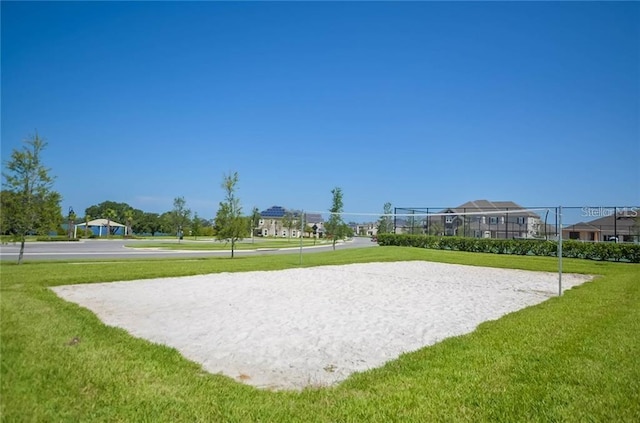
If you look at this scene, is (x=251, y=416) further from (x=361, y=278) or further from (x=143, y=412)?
(x=361, y=278)

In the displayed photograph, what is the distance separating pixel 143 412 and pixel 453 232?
32762 mm

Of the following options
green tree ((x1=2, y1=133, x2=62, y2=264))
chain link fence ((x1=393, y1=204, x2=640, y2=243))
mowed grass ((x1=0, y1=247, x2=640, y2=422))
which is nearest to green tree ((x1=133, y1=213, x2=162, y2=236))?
chain link fence ((x1=393, y1=204, x2=640, y2=243))

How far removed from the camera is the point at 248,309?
23.7 feet

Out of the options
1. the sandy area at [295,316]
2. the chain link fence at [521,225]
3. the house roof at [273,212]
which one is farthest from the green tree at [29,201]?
the house roof at [273,212]

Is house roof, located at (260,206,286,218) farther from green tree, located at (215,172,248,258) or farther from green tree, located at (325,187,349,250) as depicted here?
green tree, located at (215,172,248,258)

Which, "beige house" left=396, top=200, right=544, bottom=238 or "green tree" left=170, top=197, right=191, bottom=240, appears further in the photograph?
"green tree" left=170, top=197, right=191, bottom=240

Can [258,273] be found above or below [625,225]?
below

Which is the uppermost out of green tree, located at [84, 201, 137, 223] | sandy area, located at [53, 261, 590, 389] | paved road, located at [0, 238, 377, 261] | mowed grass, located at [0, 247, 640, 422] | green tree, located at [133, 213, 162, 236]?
green tree, located at [84, 201, 137, 223]

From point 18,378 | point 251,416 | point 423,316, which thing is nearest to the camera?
point 18,378

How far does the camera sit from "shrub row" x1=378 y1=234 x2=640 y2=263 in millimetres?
20438

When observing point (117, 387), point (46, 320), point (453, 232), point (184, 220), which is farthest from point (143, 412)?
point (184, 220)

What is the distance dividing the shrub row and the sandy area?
11.4 m

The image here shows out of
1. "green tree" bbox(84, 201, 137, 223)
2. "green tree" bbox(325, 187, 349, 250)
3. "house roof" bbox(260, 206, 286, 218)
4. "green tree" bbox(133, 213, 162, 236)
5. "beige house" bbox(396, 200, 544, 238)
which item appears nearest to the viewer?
"beige house" bbox(396, 200, 544, 238)

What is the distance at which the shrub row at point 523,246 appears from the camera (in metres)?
20.4
